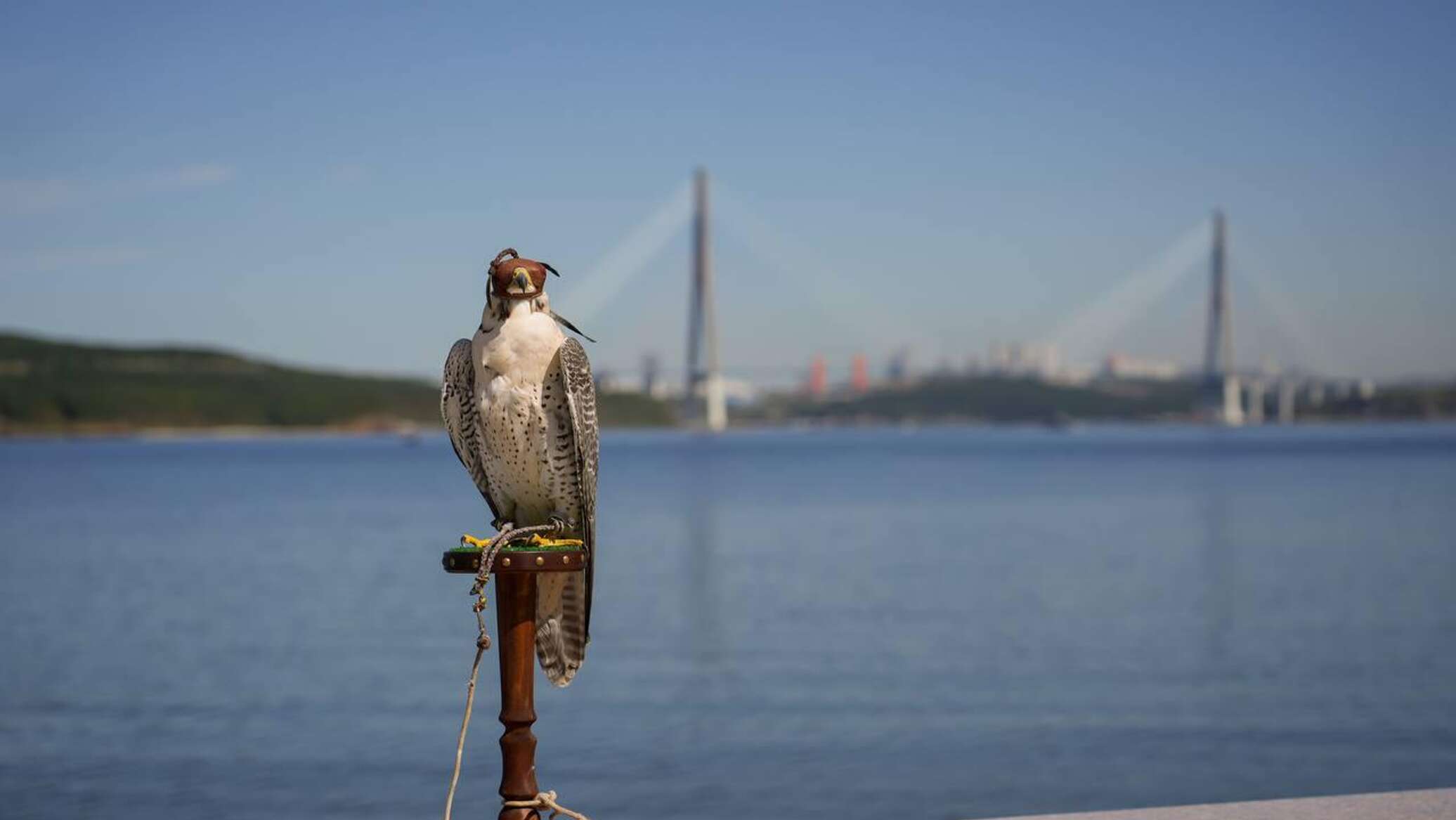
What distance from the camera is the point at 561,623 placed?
384 cm

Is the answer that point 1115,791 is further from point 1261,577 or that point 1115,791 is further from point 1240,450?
point 1240,450

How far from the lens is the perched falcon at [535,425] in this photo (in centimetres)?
363

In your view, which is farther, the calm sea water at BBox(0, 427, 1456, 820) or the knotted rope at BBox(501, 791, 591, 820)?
the calm sea water at BBox(0, 427, 1456, 820)

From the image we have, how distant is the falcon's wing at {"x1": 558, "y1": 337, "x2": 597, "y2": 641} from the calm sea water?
3.45 meters

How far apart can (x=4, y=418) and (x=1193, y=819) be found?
120 metres

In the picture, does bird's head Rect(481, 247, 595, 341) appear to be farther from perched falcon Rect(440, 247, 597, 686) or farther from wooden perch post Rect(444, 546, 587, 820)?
wooden perch post Rect(444, 546, 587, 820)

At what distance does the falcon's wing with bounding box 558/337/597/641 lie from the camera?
370 centimetres

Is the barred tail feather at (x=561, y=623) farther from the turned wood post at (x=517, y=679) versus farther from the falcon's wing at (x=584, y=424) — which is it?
the turned wood post at (x=517, y=679)

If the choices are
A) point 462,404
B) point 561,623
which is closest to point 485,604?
point 561,623

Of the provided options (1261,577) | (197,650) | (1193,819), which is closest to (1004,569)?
(1261,577)

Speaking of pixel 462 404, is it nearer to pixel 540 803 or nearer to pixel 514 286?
pixel 514 286

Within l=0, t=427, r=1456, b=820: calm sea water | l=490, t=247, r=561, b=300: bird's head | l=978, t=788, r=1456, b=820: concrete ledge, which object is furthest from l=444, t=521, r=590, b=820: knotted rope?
l=0, t=427, r=1456, b=820: calm sea water

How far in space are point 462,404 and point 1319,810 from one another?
1990 millimetres

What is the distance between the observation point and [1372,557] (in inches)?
763
